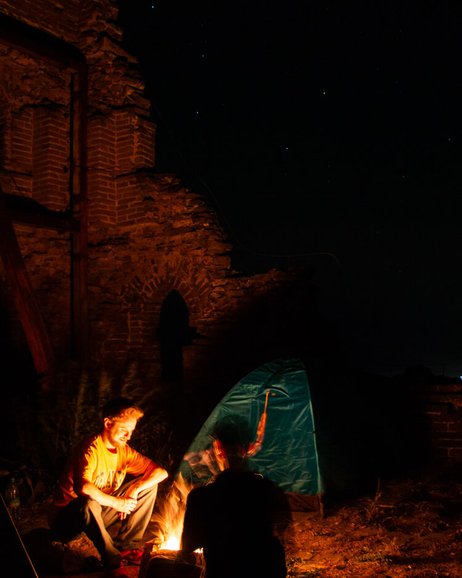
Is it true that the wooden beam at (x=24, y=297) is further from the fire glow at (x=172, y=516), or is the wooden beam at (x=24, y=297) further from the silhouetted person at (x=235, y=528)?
the silhouetted person at (x=235, y=528)

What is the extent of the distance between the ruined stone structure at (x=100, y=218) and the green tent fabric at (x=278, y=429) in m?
2.42

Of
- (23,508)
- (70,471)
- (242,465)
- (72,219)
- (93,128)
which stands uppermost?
(93,128)

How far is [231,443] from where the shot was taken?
9.76ft

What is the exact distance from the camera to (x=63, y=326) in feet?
30.6

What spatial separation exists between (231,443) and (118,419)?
157cm

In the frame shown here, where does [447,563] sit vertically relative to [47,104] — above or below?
below

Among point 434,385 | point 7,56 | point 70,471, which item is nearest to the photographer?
point 70,471

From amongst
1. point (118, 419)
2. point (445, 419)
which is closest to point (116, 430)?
point (118, 419)

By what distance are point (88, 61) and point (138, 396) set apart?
5.65 meters

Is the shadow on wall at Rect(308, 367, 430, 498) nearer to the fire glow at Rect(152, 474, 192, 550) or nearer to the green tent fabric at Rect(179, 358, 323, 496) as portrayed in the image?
the green tent fabric at Rect(179, 358, 323, 496)

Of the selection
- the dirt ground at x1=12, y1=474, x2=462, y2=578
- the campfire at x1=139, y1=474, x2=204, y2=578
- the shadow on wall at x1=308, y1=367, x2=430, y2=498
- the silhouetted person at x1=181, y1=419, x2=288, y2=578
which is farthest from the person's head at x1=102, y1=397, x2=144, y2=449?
the shadow on wall at x1=308, y1=367, x2=430, y2=498

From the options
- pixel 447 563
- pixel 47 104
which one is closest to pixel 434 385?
pixel 447 563

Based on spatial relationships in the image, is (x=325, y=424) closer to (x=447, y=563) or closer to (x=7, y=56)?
(x=447, y=563)

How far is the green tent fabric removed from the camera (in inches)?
226
